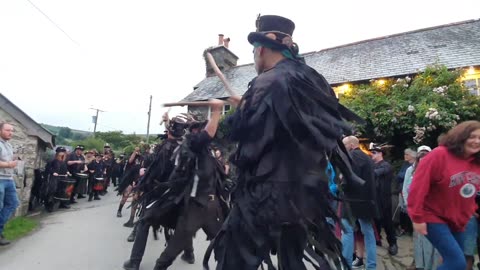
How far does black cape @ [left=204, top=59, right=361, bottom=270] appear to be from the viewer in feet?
5.80

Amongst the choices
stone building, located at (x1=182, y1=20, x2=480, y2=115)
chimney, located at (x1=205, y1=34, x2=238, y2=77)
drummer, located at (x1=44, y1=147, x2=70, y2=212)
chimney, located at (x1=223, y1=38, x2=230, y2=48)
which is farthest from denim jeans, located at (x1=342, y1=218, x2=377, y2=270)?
chimney, located at (x1=223, y1=38, x2=230, y2=48)

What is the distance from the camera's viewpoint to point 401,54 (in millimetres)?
15055

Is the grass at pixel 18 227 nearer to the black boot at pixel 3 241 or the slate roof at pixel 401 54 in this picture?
the black boot at pixel 3 241

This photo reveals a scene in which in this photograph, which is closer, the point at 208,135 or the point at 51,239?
the point at 208,135

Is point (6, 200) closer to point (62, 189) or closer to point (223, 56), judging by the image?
point (62, 189)

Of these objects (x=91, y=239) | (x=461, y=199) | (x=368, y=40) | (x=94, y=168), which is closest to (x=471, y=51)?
(x=368, y=40)

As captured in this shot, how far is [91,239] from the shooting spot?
596 cm

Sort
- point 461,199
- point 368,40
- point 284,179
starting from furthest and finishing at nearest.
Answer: point 368,40, point 461,199, point 284,179

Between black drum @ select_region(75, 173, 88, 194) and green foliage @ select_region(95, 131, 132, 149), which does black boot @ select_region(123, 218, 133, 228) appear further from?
green foliage @ select_region(95, 131, 132, 149)

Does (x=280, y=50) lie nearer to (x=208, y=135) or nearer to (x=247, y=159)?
(x=247, y=159)

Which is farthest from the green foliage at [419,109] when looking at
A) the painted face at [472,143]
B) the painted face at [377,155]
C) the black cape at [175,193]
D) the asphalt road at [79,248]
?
the black cape at [175,193]

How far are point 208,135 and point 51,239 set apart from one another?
464 centimetres

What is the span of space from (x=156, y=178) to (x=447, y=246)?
3.31 m

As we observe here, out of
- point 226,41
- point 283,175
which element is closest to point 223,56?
point 226,41
